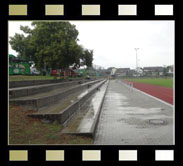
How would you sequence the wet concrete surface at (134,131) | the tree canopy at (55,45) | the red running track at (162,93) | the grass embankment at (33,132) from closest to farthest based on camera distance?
1. the grass embankment at (33,132)
2. the wet concrete surface at (134,131)
3. the red running track at (162,93)
4. the tree canopy at (55,45)

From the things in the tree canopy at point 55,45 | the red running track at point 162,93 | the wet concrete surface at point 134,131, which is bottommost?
the wet concrete surface at point 134,131

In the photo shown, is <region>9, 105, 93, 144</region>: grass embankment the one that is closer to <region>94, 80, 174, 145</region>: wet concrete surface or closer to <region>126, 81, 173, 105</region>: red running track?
<region>94, 80, 174, 145</region>: wet concrete surface

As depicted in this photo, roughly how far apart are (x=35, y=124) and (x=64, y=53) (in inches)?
510

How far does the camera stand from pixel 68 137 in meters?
5.79

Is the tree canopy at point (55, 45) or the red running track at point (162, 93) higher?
the tree canopy at point (55, 45)

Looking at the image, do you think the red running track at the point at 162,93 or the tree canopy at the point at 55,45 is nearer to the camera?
the red running track at the point at 162,93

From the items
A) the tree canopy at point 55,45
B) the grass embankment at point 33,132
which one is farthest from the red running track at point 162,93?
the grass embankment at point 33,132

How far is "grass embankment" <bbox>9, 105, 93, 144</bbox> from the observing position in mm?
5340

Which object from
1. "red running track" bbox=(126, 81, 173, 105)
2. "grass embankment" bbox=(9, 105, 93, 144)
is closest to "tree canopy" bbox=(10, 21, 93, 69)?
"red running track" bbox=(126, 81, 173, 105)

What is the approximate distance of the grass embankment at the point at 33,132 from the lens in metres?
5.34

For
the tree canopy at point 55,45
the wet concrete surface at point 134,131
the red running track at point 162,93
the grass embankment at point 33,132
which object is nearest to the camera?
the grass embankment at point 33,132

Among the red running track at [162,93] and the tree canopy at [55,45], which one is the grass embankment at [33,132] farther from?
the tree canopy at [55,45]

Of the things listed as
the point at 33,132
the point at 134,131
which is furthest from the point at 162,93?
the point at 33,132
